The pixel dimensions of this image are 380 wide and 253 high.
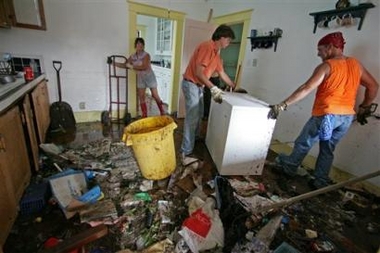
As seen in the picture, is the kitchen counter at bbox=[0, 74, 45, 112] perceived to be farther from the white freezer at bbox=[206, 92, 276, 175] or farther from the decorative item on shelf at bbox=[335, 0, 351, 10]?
the decorative item on shelf at bbox=[335, 0, 351, 10]

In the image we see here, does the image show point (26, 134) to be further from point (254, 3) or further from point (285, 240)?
point (254, 3)

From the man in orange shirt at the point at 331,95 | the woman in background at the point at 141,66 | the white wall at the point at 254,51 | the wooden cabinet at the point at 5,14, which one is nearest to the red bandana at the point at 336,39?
the man in orange shirt at the point at 331,95

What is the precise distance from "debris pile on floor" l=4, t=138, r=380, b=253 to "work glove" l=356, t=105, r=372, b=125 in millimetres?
706

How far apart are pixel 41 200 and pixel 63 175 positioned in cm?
26

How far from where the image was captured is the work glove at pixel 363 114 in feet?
6.44

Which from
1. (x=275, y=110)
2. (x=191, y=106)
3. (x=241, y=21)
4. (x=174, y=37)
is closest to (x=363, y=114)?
(x=275, y=110)

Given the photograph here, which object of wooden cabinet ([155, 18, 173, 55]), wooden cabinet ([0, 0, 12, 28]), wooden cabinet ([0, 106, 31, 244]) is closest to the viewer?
wooden cabinet ([0, 106, 31, 244])

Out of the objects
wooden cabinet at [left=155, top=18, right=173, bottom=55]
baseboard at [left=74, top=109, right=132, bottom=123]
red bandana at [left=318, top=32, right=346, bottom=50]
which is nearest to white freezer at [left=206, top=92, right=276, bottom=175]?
red bandana at [left=318, top=32, right=346, bottom=50]

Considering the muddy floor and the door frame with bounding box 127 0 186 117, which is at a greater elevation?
the door frame with bounding box 127 0 186 117

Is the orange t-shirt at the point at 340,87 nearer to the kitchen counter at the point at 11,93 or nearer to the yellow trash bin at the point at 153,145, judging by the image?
the yellow trash bin at the point at 153,145

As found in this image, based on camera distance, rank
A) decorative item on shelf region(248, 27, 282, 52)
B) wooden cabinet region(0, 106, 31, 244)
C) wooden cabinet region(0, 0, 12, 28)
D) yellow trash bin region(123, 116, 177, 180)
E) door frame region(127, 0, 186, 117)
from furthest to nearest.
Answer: door frame region(127, 0, 186, 117) < decorative item on shelf region(248, 27, 282, 52) < wooden cabinet region(0, 0, 12, 28) < yellow trash bin region(123, 116, 177, 180) < wooden cabinet region(0, 106, 31, 244)

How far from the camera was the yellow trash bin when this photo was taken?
1743 millimetres

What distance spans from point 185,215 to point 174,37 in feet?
10.8

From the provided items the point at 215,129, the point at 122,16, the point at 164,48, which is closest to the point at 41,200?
the point at 215,129
